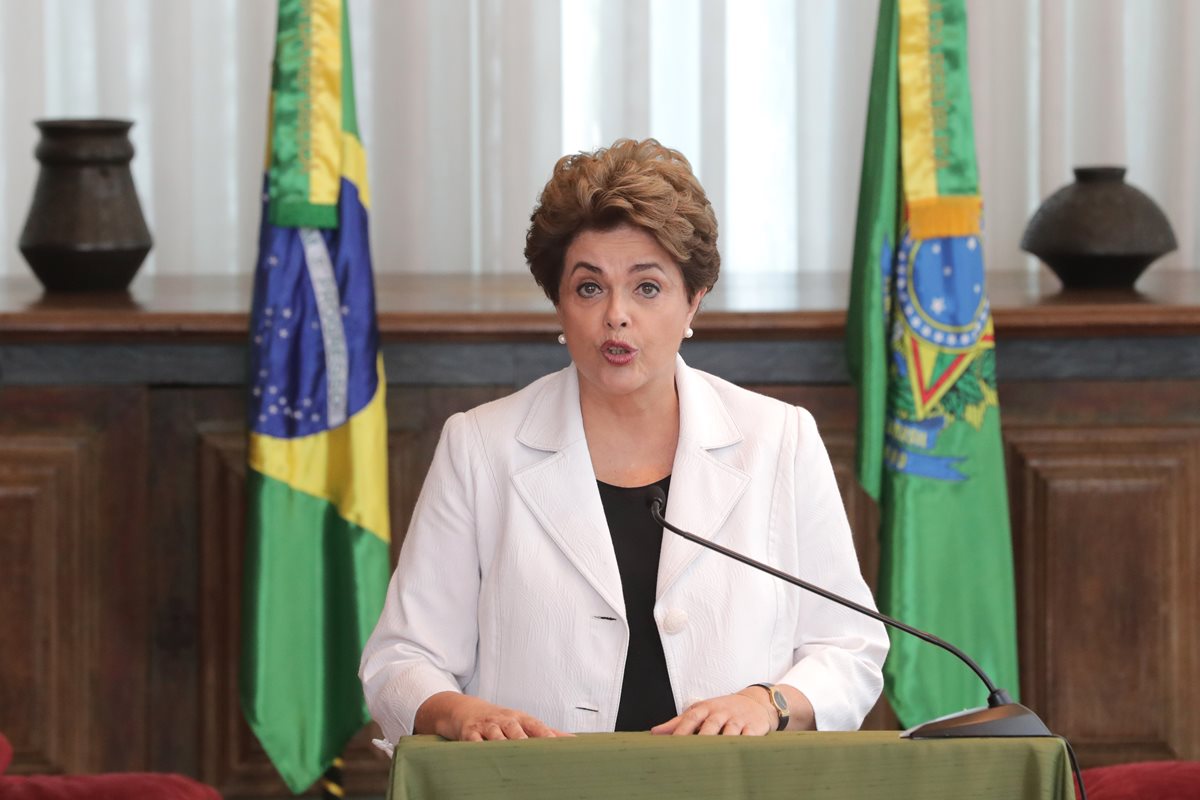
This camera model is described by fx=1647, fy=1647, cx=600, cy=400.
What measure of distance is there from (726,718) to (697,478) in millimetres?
319

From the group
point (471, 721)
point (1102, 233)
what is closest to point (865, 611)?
point (471, 721)

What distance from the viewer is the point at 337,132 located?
118 inches

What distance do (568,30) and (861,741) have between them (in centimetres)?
325

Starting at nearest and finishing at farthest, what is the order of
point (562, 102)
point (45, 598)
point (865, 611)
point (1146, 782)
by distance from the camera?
point (865, 611), point (1146, 782), point (45, 598), point (562, 102)

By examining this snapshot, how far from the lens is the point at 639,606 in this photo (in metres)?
1.89

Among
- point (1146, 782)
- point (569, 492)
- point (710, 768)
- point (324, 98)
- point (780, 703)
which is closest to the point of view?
point (710, 768)

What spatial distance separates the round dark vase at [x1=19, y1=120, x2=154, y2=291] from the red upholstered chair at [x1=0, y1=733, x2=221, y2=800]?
4.65ft

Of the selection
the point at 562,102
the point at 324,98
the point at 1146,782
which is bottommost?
the point at 1146,782

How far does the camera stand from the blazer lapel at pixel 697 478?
1881 mm

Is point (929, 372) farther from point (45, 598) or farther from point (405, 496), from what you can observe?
point (45, 598)

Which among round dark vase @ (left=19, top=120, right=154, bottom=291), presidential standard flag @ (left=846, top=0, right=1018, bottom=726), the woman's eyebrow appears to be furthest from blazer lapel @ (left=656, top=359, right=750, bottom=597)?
round dark vase @ (left=19, top=120, right=154, bottom=291)

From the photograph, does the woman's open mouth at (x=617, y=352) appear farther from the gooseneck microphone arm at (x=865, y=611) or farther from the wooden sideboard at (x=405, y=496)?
the wooden sideboard at (x=405, y=496)

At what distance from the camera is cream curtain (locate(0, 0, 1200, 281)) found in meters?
4.35

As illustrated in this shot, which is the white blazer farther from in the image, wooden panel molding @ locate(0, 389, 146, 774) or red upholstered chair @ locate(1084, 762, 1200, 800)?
wooden panel molding @ locate(0, 389, 146, 774)
